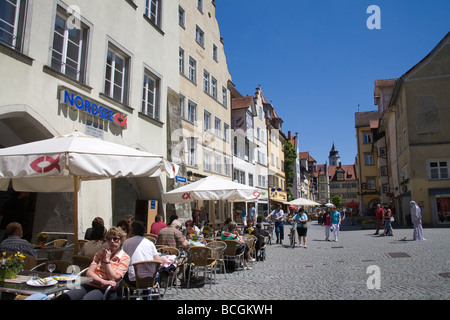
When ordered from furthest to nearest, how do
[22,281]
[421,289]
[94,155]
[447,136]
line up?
[447,136], [421,289], [94,155], [22,281]

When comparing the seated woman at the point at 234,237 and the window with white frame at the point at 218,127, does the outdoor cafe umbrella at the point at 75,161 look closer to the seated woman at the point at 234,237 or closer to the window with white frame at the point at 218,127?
the seated woman at the point at 234,237

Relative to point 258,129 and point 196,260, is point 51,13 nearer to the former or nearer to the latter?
point 196,260

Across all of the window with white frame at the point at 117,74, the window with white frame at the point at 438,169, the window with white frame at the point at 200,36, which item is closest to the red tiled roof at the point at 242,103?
the window with white frame at the point at 200,36

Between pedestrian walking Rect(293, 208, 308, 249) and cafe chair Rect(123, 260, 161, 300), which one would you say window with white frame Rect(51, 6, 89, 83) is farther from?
pedestrian walking Rect(293, 208, 308, 249)

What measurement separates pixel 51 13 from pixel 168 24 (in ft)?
26.4

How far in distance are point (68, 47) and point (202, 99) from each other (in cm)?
1232

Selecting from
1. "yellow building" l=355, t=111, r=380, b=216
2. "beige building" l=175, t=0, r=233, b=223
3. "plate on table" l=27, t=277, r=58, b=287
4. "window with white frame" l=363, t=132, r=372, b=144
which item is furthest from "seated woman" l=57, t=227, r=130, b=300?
"window with white frame" l=363, t=132, r=372, b=144

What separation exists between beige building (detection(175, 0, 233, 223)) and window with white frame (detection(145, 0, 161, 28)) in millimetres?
2032

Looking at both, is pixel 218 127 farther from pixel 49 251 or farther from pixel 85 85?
pixel 49 251

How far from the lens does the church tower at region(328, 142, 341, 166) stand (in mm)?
146250

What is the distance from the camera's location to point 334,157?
5778 inches

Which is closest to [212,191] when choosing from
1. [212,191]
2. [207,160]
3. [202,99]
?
[212,191]

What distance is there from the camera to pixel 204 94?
2288 centimetres
